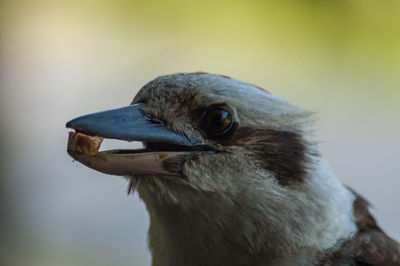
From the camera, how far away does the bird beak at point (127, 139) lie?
2119mm

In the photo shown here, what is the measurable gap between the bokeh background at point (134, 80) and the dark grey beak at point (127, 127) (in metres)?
3.27

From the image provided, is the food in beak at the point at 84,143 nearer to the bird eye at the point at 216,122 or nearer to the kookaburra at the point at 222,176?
the kookaburra at the point at 222,176

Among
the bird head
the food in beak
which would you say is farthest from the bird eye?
the food in beak

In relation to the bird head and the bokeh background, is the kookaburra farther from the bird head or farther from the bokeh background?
the bokeh background

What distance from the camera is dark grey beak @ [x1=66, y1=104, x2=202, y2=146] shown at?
2121mm

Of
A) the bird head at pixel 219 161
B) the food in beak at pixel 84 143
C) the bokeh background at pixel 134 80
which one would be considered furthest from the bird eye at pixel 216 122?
the bokeh background at pixel 134 80

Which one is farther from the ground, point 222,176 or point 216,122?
point 216,122

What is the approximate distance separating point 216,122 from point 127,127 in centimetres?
34

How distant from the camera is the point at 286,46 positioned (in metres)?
6.69

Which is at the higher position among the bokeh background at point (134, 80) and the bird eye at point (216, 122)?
the bird eye at point (216, 122)

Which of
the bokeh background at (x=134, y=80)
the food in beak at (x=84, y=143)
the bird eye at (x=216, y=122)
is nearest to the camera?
the food in beak at (x=84, y=143)

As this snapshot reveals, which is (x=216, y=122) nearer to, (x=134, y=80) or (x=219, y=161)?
(x=219, y=161)

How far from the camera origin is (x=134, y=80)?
6059mm

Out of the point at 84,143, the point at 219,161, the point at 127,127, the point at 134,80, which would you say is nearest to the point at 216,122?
the point at 219,161
